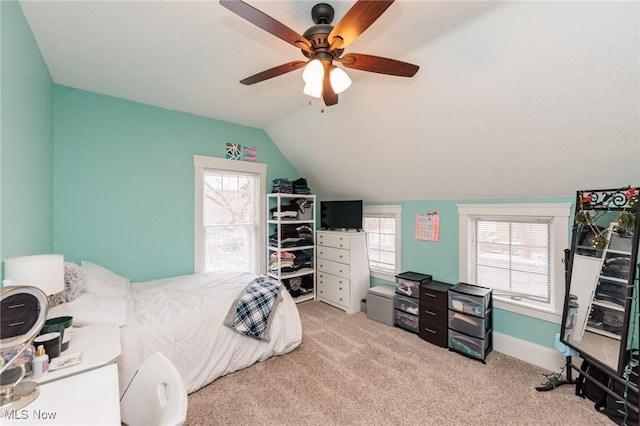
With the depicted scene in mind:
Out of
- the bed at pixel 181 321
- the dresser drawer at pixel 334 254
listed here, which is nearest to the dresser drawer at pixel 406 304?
the dresser drawer at pixel 334 254

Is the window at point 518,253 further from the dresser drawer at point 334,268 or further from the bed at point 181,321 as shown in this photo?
the bed at point 181,321

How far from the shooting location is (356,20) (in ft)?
4.11

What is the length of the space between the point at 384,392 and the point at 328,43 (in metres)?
2.46

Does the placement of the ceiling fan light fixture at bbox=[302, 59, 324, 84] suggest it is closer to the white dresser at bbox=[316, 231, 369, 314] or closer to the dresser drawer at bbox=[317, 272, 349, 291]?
the white dresser at bbox=[316, 231, 369, 314]

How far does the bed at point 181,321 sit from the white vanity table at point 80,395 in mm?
534

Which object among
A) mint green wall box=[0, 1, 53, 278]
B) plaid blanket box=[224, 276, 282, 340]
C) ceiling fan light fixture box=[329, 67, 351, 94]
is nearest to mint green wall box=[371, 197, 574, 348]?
plaid blanket box=[224, 276, 282, 340]

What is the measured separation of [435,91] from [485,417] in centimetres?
245

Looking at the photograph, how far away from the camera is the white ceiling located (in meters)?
1.59

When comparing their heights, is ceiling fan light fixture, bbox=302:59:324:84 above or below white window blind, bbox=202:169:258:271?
above

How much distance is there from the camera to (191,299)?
2.40 metres

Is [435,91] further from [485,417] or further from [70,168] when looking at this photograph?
[70,168]

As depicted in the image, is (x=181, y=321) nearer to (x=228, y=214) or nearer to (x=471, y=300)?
(x=228, y=214)

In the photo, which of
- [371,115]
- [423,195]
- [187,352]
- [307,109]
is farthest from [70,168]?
[423,195]

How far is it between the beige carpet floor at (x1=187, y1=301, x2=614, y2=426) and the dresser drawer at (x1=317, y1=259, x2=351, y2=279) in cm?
107
